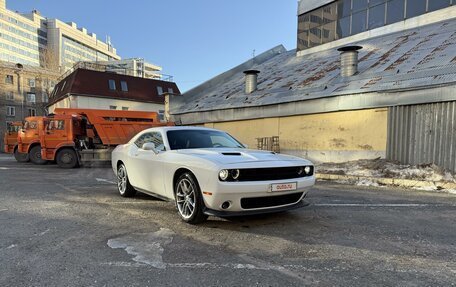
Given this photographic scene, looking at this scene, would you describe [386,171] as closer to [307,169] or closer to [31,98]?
[307,169]

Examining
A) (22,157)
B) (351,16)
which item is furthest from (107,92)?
(351,16)

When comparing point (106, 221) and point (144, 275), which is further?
point (106, 221)

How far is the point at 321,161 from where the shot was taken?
1485cm

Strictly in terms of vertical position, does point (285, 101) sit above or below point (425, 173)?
above

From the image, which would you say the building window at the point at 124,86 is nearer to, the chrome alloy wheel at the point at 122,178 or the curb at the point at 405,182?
the curb at the point at 405,182

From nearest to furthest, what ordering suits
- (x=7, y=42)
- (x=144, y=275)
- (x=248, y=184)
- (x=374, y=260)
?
(x=144, y=275) → (x=374, y=260) → (x=248, y=184) → (x=7, y=42)

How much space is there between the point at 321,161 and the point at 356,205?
26.9 feet

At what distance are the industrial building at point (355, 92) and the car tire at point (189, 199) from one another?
9.05 metres

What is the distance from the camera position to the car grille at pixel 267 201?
4.73 m

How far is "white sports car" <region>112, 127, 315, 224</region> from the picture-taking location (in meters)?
4.65

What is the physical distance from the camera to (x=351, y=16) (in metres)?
22.3

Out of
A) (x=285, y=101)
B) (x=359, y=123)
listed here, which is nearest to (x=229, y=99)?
(x=285, y=101)

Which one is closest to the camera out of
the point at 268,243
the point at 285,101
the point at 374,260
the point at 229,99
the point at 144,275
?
the point at 144,275

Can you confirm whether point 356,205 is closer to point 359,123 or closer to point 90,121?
point 359,123
